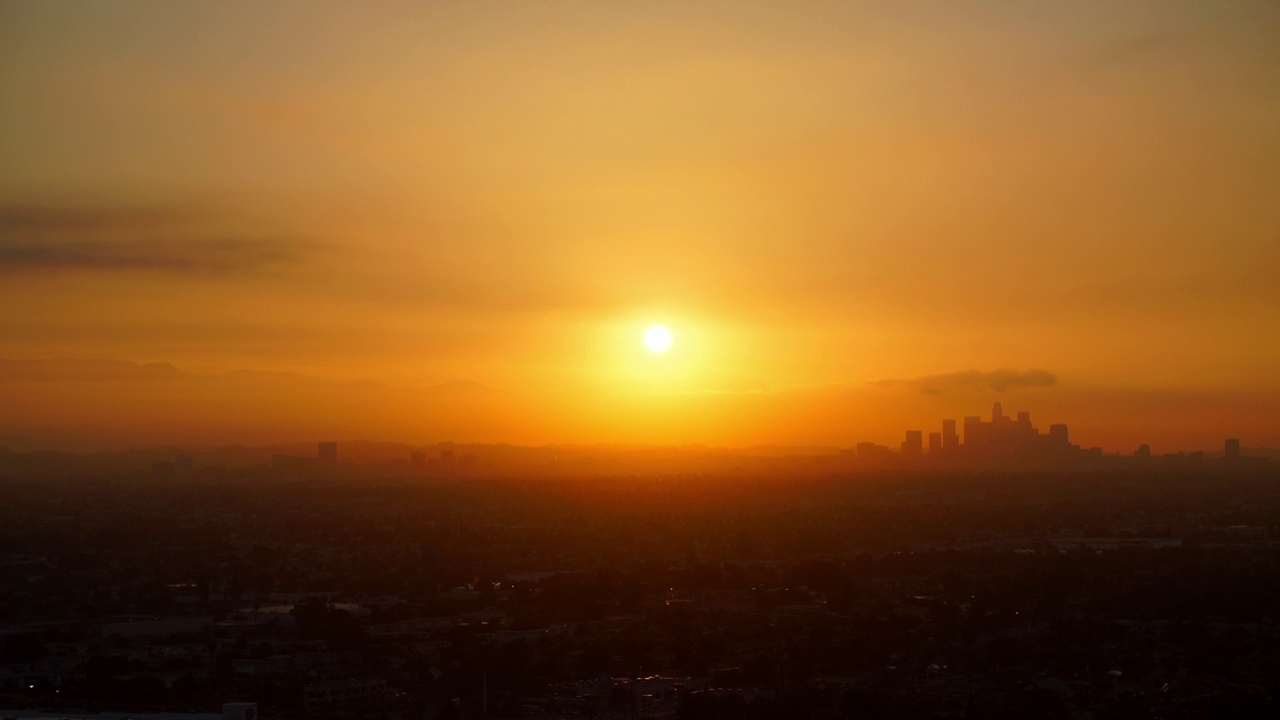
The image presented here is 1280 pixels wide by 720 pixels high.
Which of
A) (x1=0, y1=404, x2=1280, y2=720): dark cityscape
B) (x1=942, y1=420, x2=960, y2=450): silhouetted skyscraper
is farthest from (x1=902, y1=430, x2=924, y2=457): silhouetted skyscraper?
(x1=0, y1=404, x2=1280, y2=720): dark cityscape

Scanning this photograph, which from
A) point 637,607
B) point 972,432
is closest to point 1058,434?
point 972,432

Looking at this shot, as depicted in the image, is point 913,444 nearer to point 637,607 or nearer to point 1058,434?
point 1058,434

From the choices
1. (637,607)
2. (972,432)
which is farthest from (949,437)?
(637,607)

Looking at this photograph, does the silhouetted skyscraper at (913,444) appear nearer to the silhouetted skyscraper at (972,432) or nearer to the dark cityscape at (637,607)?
the silhouetted skyscraper at (972,432)

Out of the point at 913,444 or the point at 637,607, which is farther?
the point at 913,444

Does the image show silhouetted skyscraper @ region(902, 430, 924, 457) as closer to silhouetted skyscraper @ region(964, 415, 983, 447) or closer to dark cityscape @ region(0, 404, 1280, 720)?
silhouetted skyscraper @ region(964, 415, 983, 447)

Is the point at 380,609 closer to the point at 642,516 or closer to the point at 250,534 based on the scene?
the point at 250,534

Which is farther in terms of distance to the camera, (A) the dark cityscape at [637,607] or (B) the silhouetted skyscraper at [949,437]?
(B) the silhouetted skyscraper at [949,437]

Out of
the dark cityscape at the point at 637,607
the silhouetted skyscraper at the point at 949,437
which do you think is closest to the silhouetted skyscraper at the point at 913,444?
the silhouetted skyscraper at the point at 949,437

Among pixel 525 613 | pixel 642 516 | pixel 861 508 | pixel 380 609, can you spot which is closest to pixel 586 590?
pixel 525 613

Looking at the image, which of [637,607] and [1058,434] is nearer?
[637,607]

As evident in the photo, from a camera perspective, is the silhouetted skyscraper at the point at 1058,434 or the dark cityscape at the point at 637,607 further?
the silhouetted skyscraper at the point at 1058,434
